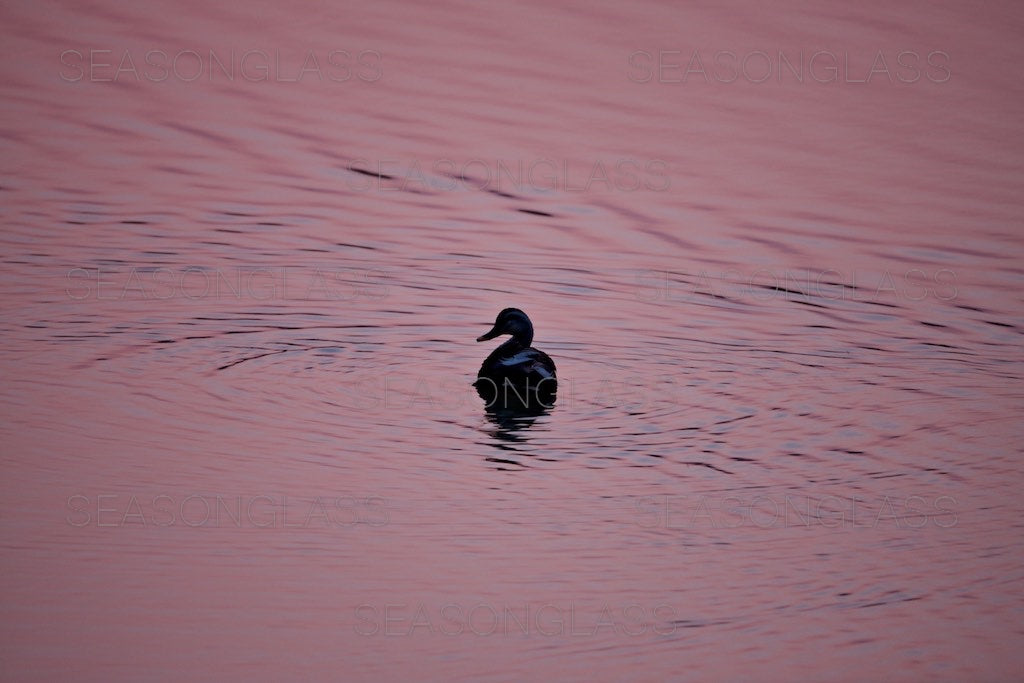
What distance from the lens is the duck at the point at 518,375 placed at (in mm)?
12844

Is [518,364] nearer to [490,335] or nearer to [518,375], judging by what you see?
[518,375]

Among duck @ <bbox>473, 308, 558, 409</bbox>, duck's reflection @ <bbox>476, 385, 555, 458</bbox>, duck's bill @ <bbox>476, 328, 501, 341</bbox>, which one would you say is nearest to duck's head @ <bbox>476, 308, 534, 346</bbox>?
duck @ <bbox>473, 308, 558, 409</bbox>

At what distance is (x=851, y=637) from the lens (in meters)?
8.17

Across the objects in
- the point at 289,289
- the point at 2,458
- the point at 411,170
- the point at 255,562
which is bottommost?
the point at 255,562

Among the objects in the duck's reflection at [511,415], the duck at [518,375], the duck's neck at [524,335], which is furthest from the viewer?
the duck's neck at [524,335]

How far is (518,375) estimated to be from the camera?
1288 cm

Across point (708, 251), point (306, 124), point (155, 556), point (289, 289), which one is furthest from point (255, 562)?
point (306, 124)

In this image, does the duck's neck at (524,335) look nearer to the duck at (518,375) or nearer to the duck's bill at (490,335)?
the duck at (518,375)

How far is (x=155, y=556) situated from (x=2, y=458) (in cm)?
194

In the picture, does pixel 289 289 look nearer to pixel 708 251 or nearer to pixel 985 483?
pixel 708 251

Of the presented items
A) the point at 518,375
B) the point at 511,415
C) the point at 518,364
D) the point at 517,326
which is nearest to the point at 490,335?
the point at 517,326

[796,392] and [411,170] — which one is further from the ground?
[411,170]

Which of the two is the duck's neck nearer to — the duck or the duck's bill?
the duck

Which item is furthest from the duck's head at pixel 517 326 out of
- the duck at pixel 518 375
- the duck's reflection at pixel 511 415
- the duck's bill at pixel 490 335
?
the duck's reflection at pixel 511 415
